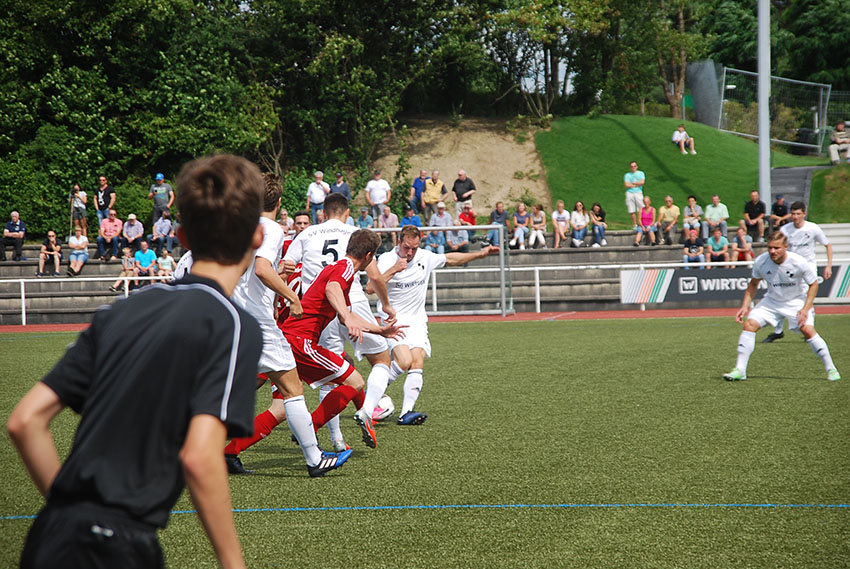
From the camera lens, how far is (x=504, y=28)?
38.4 metres

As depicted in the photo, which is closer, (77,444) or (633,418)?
(77,444)

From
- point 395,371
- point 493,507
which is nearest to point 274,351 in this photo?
point 493,507

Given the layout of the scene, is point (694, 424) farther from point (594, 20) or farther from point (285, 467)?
point (594, 20)

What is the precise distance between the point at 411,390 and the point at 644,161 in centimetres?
2997

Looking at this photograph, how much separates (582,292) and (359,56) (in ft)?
59.4

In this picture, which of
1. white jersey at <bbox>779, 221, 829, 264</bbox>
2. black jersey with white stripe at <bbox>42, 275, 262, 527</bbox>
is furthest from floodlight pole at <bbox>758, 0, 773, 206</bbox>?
black jersey with white stripe at <bbox>42, 275, 262, 527</bbox>

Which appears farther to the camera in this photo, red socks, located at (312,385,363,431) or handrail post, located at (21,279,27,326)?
handrail post, located at (21,279,27,326)

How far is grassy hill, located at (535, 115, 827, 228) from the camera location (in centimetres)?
3353

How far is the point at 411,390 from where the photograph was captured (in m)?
8.52

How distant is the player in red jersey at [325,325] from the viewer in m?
6.45

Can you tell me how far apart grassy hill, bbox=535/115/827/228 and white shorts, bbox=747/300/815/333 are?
20702 mm

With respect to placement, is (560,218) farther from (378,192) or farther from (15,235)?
(15,235)

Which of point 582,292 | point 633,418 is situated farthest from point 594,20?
point 633,418

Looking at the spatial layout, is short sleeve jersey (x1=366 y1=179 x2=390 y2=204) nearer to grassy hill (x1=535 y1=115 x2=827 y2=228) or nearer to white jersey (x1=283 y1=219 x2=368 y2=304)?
grassy hill (x1=535 y1=115 x2=827 y2=228)
